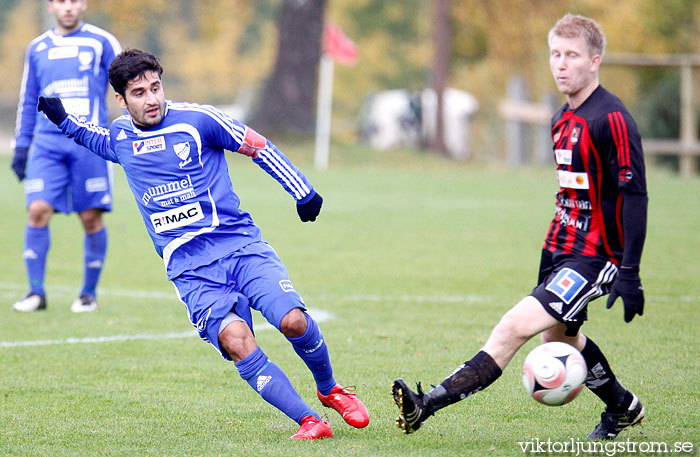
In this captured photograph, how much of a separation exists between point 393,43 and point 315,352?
46401 mm

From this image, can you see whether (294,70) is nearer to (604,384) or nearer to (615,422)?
(604,384)

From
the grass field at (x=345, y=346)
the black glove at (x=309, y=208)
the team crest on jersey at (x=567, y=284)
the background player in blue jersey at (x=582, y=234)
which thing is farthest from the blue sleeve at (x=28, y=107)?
the team crest on jersey at (x=567, y=284)

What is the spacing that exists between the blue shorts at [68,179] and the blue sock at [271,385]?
3834 millimetres

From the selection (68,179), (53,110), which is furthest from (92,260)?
→ (53,110)

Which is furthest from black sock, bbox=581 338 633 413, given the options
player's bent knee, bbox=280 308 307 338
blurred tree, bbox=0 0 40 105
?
blurred tree, bbox=0 0 40 105

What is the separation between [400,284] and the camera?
9.57 m

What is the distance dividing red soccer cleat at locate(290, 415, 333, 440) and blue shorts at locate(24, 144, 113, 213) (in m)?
4.02

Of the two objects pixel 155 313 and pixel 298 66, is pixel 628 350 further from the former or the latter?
pixel 298 66

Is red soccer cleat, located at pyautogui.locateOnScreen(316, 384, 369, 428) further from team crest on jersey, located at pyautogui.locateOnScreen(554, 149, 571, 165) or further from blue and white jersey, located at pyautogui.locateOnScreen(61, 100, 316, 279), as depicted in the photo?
team crest on jersey, located at pyautogui.locateOnScreen(554, 149, 571, 165)

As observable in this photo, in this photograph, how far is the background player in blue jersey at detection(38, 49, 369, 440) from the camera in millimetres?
4562

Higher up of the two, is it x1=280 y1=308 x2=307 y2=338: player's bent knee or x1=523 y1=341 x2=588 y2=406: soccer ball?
x1=280 y1=308 x2=307 y2=338: player's bent knee

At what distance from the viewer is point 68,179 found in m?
7.96

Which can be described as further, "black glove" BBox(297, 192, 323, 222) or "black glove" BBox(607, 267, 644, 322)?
"black glove" BBox(297, 192, 323, 222)

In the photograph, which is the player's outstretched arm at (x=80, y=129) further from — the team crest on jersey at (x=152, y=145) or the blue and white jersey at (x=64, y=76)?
the blue and white jersey at (x=64, y=76)
